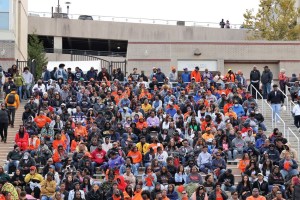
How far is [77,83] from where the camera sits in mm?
38781

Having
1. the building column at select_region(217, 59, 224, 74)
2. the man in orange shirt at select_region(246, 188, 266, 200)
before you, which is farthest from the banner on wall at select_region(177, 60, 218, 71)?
the man in orange shirt at select_region(246, 188, 266, 200)

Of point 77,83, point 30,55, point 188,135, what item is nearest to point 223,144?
point 188,135

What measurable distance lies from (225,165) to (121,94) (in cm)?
844

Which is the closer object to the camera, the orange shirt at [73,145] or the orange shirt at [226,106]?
the orange shirt at [73,145]

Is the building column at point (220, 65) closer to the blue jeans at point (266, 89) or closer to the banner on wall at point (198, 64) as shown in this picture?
the banner on wall at point (198, 64)

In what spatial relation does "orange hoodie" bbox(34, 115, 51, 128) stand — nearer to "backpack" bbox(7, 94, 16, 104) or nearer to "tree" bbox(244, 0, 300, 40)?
"backpack" bbox(7, 94, 16, 104)

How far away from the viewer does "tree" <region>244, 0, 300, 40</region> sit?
196 ft

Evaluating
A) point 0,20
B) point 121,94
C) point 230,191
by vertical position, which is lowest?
point 230,191

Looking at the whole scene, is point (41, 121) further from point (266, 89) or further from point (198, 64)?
point (198, 64)

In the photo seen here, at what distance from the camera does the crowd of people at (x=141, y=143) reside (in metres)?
27.5

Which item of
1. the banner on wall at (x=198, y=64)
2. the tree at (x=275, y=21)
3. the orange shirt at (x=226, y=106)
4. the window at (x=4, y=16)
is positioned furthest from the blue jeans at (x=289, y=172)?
the tree at (x=275, y=21)

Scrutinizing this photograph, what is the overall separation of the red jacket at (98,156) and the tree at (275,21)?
3097 centimetres

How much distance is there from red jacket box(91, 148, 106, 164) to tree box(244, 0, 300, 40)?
1219 inches

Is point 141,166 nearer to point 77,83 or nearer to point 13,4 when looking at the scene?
point 77,83
